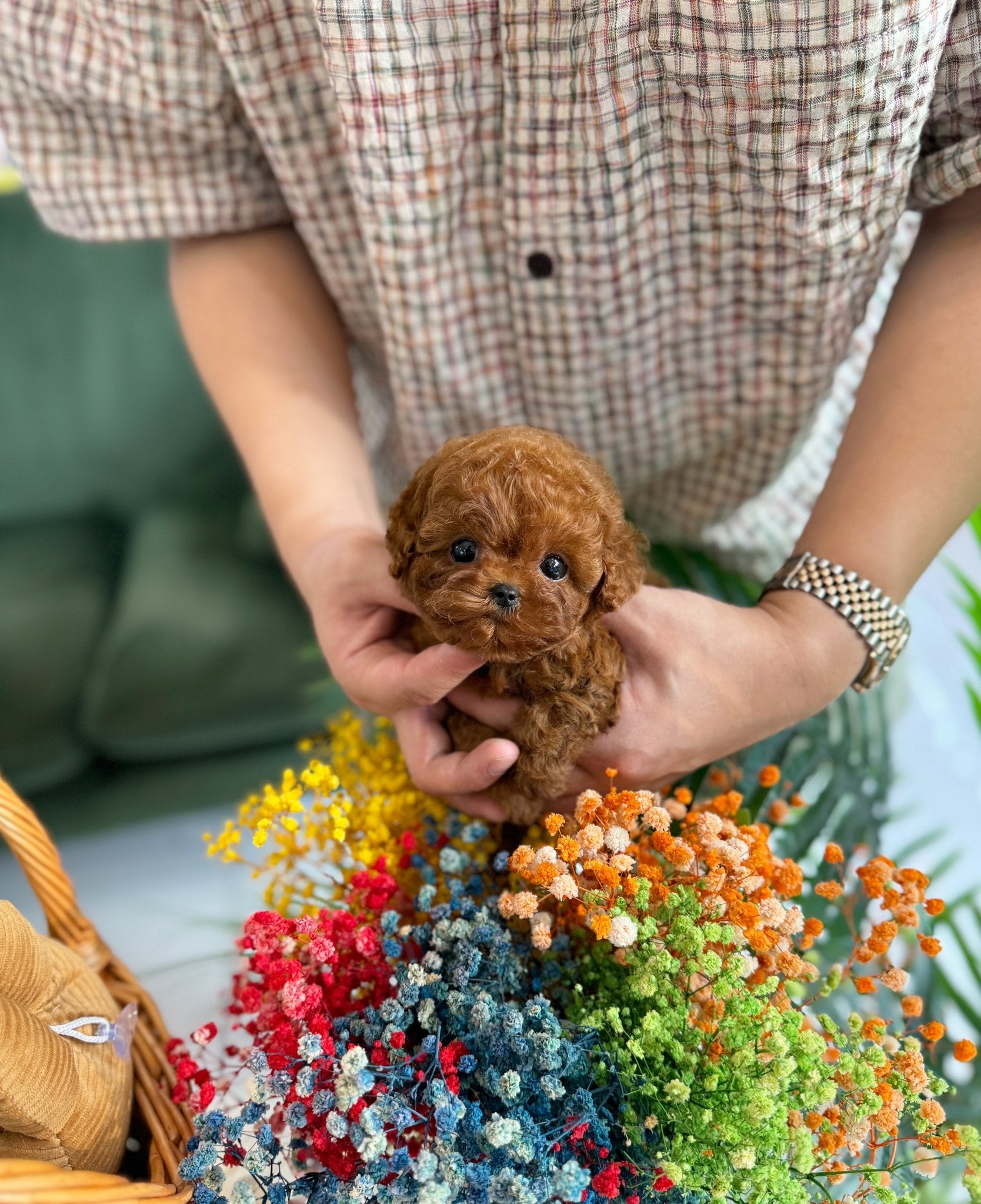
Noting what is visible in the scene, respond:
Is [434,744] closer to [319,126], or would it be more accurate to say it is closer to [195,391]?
[319,126]

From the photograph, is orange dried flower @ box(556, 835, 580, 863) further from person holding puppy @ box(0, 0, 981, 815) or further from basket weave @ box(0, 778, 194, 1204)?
basket weave @ box(0, 778, 194, 1204)

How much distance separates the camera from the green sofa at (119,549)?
4.87 feet

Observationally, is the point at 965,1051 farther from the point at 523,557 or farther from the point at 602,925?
the point at 523,557

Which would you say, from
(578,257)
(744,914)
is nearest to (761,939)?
(744,914)

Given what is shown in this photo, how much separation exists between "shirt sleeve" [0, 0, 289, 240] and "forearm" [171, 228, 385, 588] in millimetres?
45

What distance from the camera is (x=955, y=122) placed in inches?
28.8

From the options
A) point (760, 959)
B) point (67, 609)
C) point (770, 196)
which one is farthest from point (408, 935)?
point (67, 609)

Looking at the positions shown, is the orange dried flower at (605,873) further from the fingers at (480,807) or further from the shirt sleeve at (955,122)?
the shirt sleeve at (955,122)

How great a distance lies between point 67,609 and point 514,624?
1235mm

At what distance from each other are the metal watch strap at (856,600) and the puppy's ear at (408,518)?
35 cm

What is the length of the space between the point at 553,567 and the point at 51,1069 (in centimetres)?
47

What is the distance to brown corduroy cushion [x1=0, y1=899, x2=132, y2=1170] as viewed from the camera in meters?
0.59

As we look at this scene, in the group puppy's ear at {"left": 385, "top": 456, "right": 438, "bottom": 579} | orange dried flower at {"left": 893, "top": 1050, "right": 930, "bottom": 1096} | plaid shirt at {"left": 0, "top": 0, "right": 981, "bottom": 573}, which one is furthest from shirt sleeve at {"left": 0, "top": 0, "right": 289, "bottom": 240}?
orange dried flower at {"left": 893, "top": 1050, "right": 930, "bottom": 1096}

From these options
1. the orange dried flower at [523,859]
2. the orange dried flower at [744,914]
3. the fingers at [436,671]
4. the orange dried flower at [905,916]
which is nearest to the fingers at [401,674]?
the fingers at [436,671]
